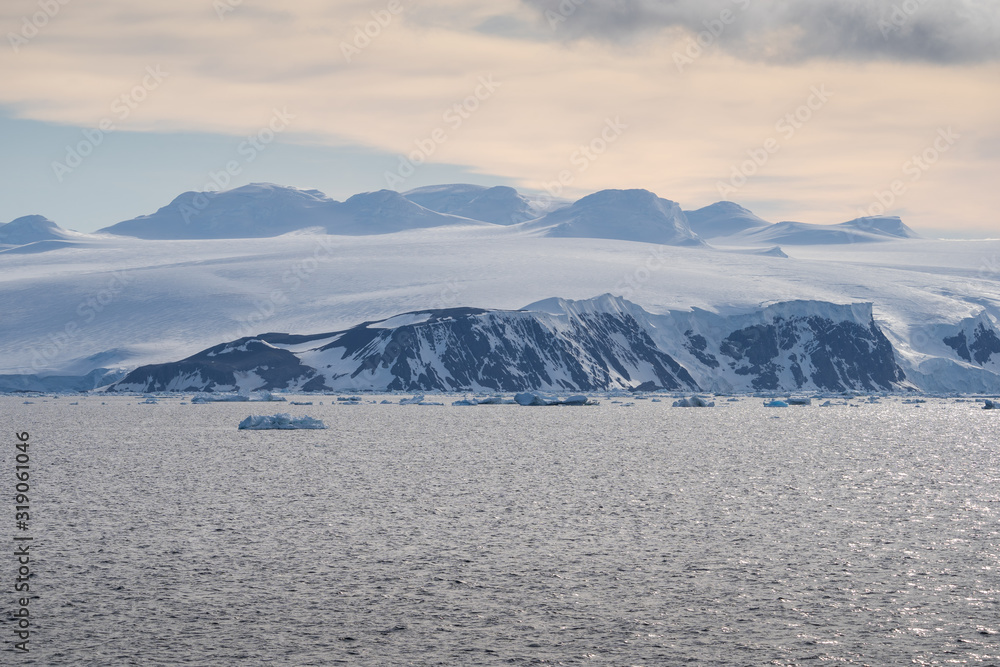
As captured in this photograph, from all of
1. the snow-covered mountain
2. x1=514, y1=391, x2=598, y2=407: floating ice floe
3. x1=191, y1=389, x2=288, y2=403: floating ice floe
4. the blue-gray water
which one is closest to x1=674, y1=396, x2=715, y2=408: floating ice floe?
x1=514, y1=391, x2=598, y2=407: floating ice floe

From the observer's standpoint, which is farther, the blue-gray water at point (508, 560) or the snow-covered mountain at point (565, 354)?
the snow-covered mountain at point (565, 354)

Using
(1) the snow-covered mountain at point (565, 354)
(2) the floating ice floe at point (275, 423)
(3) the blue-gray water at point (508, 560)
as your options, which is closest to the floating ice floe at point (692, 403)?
(1) the snow-covered mountain at point (565, 354)

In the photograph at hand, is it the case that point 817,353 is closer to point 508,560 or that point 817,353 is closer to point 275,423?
point 275,423

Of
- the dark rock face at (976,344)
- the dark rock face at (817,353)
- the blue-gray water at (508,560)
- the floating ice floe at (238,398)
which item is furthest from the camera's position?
the dark rock face at (976,344)

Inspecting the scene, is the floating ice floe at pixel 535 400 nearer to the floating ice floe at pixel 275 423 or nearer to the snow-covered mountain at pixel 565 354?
the floating ice floe at pixel 275 423

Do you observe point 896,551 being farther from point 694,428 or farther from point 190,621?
point 694,428

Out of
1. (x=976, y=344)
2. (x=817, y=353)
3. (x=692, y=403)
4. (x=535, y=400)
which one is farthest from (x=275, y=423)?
(x=976, y=344)

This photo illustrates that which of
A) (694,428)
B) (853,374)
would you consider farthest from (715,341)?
(694,428)

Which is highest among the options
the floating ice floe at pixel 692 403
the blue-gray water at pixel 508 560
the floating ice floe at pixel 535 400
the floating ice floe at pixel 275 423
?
the blue-gray water at pixel 508 560
